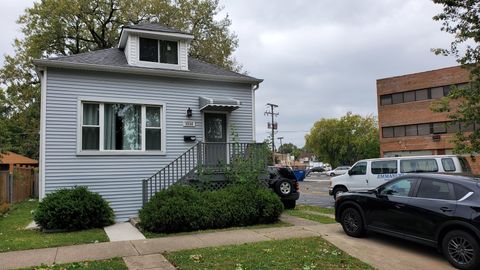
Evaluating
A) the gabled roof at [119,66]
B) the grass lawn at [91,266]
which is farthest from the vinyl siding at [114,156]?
the grass lawn at [91,266]

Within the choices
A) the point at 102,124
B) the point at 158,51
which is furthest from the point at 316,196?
the point at 102,124

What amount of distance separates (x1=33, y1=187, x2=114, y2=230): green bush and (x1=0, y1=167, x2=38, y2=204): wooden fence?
310 inches

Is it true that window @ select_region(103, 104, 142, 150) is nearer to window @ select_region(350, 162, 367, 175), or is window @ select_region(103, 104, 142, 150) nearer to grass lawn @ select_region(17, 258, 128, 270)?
grass lawn @ select_region(17, 258, 128, 270)

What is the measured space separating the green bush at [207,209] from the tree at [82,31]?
1887 cm

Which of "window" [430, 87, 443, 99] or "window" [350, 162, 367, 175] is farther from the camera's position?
"window" [430, 87, 443, 99]

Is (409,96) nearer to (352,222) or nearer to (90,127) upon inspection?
(352,222)

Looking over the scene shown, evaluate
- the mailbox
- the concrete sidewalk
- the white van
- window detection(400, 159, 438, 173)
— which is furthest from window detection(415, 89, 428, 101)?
the concrete sidewalk

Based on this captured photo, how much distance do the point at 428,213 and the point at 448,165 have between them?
7.13 m

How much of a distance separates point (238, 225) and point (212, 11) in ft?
73.4

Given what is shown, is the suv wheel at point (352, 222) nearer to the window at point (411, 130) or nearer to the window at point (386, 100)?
the window at point (411, 130)

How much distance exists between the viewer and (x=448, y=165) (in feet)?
43.3

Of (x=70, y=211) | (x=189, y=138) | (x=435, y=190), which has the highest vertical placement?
(x=189, y=138)

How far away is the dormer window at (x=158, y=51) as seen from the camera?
13.5 meters

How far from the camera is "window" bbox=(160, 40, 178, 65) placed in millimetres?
13695
